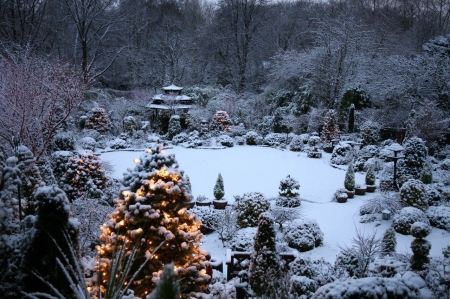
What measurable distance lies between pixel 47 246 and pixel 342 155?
13857 millimetres

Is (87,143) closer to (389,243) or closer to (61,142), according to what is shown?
(61,142)

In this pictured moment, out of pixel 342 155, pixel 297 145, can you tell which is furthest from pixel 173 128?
pixel 342 155

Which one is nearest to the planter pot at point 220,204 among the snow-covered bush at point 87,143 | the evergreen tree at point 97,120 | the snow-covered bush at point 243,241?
the snow-covered bush at point 243,241

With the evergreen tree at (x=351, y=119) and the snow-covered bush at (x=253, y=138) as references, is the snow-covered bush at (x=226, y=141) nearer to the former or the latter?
the snow-covered bush at (x=253, y=138)

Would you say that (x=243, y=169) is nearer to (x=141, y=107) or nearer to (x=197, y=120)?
(x=197, y=120)

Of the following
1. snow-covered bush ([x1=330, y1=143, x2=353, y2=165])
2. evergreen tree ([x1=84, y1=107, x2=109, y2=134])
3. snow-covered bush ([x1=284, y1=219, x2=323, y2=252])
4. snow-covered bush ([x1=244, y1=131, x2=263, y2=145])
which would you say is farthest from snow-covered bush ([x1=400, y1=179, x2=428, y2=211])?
evergreen tree ([x1=84, y1=107, x2=109, y2=134])

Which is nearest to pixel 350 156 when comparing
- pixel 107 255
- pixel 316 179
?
pixel 316 179

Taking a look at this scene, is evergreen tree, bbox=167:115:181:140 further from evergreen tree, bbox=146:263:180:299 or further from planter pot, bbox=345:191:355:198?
evergreen tree, bbox=146:263:180:299

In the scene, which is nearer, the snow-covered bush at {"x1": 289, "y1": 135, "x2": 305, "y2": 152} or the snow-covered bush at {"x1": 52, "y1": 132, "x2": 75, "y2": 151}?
the snow-covered bush at {"x1": 52, "y1": 132, "x2": 75, "y2": 151}

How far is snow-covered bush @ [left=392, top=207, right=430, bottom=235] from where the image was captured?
26.4 feet

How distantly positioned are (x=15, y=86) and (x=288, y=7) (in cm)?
2874

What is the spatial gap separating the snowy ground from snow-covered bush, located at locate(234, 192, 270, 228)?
0.85 meters

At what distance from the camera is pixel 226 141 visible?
18.2 m

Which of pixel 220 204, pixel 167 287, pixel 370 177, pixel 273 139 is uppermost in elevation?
pixel 167 287
